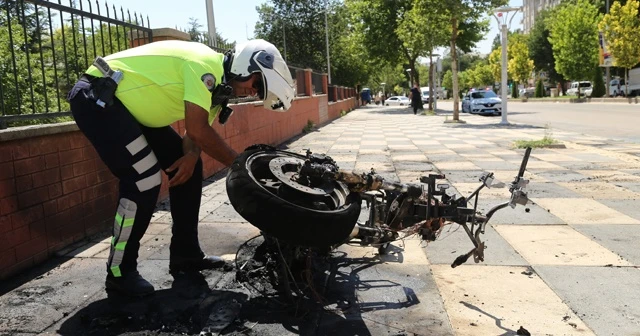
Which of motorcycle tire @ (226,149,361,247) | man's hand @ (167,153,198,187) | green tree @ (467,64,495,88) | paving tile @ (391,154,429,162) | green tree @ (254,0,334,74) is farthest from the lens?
green tree @ (467,64,495,88)

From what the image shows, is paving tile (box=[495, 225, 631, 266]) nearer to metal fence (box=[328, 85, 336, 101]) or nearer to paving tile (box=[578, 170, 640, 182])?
paving tile (box=[578, 170, 640, 182])

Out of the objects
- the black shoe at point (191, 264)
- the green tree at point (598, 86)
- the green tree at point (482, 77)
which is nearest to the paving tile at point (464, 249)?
the black shoe at point (191, 264)

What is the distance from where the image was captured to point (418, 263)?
375 cm

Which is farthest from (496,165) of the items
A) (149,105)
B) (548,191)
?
(149,105)

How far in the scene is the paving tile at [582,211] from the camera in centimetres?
483

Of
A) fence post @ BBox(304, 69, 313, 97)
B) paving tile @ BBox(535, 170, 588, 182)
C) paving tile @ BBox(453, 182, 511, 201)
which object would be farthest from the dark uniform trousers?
fence post @ BBox(304, 69, 313, 97)

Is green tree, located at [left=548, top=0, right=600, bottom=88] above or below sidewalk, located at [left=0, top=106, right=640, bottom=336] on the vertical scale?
above

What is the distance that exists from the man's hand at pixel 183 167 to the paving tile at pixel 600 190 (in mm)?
4793

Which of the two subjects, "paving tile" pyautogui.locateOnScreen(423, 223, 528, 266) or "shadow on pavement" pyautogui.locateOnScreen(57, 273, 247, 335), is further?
"paving tile" pyautogui.locateOnScreen(423, 223, 528, 266)

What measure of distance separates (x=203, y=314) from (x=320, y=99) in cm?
1801

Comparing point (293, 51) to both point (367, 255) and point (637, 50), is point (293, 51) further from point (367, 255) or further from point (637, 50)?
point (367, 255)

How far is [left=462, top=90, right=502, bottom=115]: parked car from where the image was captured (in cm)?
2742

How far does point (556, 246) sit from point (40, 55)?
14.6 ft

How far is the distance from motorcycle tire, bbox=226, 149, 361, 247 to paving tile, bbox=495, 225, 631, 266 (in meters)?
1.83
